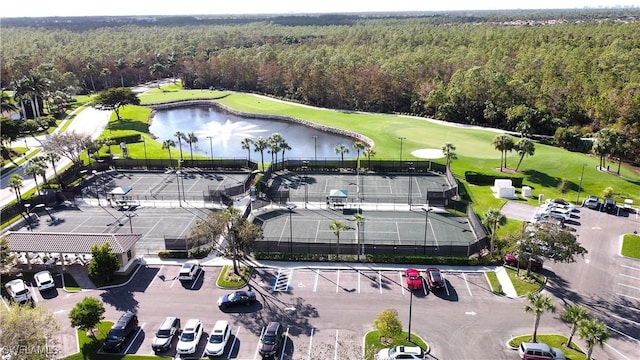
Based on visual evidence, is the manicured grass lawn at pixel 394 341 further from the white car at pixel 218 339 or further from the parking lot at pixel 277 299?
the white car at pixel 218 339

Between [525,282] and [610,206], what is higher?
[610,206]

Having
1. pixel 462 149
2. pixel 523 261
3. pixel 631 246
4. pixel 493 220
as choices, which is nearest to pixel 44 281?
pixel 493 220

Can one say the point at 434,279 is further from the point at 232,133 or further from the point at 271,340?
the point at 232,133

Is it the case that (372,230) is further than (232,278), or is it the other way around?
(372,230)

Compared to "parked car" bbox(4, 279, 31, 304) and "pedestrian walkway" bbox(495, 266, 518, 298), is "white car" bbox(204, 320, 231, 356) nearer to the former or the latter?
"parked car" bbox(4, 279, 31, 304)

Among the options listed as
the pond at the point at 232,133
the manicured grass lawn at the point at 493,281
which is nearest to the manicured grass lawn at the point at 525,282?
the manicured grass lawn at the point at 493,281

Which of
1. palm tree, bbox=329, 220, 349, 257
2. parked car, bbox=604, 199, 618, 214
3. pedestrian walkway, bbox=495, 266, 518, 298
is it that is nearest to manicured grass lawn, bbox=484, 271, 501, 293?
pedestrian walkway, bbox=495, 266, 518, 298
